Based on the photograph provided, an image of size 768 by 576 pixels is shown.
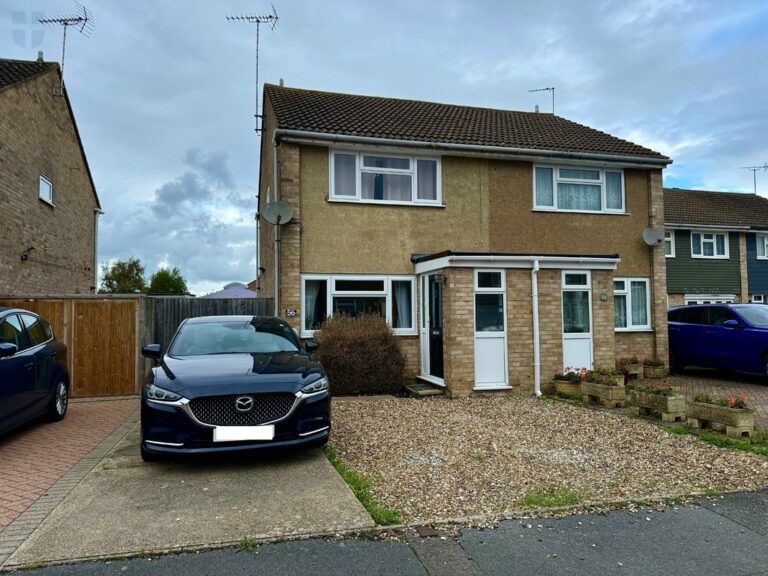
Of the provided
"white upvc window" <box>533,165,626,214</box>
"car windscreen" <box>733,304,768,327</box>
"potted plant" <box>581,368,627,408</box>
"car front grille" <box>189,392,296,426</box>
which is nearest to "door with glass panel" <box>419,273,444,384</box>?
"potted plant" <box>581,368,627,408</box>

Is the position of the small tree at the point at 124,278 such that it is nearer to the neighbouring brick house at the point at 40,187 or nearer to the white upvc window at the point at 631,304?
the neighbouring brick house at the point at 40,187

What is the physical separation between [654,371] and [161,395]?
10.7 m

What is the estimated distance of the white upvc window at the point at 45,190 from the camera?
518 inches

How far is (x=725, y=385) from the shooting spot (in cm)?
1041

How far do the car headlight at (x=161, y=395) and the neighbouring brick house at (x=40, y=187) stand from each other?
858 cm

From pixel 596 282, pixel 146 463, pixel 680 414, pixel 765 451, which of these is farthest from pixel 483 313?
pixel 146 463

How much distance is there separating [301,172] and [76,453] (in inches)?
262

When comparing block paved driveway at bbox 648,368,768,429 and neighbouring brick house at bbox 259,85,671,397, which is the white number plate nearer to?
neighbouring brick house at bbox 259,85,671,397

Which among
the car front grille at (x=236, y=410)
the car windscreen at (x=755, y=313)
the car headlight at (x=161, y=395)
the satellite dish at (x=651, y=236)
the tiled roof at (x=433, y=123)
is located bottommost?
the car front grille at (x=236, y=410)

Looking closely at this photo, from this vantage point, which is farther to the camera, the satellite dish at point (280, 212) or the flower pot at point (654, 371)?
the flower pot at point (654, 371)

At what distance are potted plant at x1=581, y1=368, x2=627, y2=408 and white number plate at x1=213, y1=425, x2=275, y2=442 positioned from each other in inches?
224

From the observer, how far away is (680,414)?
700 cm

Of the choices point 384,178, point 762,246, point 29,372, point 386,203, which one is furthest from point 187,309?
point 762,246

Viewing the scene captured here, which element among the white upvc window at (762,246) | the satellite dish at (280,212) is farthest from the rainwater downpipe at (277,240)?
the white upvc window at (762,246)
